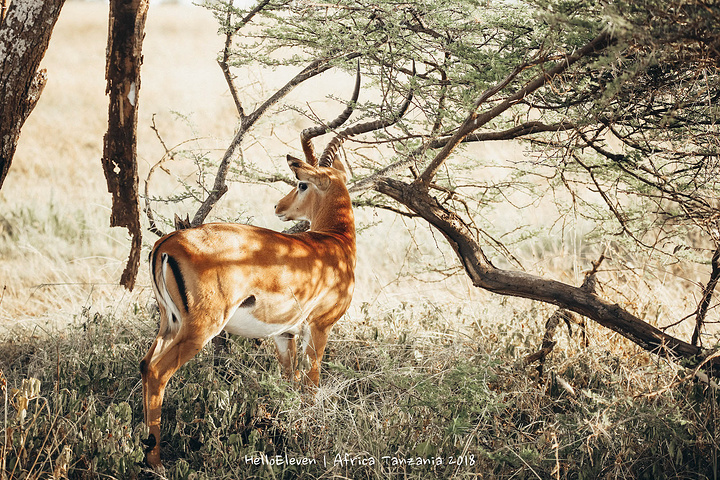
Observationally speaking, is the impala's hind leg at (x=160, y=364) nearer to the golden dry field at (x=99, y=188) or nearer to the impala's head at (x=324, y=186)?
the impala's head at (x=324, y=186)

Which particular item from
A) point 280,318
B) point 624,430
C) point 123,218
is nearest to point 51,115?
point 123,218

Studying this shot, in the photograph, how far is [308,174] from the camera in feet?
13.9

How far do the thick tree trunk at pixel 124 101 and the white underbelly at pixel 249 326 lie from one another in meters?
1.31

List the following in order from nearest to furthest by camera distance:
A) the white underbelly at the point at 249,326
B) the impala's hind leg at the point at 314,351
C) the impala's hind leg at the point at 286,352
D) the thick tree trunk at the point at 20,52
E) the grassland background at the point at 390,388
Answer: the grassland background at the point at 390,388 → the white underbelly at the point at 249,326 → the thick tree trunk at the point at 20,52 → the impala's hind leg at the point at 314,351 → the impala's hind leg at the point at 286,352

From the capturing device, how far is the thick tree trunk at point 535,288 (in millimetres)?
4180

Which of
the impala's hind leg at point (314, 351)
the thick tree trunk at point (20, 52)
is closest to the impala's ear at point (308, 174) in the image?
the impala's hind leg at point (314, 351)

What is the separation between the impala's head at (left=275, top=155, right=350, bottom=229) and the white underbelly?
86 centimetres

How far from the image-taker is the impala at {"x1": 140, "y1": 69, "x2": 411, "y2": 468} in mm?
3287

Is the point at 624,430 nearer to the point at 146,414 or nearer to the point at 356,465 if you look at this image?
the point at 356,465

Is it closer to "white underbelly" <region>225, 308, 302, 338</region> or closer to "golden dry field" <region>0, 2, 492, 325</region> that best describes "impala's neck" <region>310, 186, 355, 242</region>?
"white underbelly" <region>225, 308, 302, 338</region>

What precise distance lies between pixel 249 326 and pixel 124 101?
5.37 feet

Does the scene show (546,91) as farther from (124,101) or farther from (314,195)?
(124,101)

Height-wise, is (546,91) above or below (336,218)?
above

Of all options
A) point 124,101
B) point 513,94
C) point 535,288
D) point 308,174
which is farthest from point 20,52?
point 535,288
